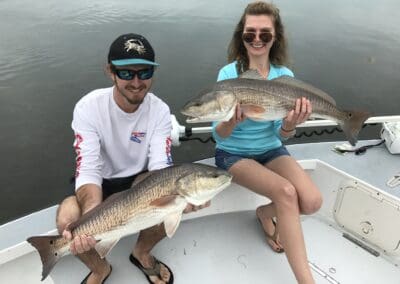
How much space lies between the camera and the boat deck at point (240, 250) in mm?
3049

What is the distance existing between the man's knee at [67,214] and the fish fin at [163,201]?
61 centimetres

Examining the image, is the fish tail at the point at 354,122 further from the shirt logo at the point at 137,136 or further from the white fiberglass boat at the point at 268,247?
the shirt logo at the point at 137,136

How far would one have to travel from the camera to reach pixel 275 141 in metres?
3.35

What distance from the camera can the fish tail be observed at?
3094 mm

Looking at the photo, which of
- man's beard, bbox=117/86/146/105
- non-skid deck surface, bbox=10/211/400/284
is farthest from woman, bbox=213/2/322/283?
man's beard, bbox=117/86/146/105

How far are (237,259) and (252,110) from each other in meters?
1.33

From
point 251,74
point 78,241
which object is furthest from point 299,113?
point 78,241

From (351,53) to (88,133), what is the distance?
9.35 metres

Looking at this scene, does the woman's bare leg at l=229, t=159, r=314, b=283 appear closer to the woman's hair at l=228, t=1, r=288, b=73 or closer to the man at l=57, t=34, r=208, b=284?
the man at l=57, t=34, r=208, b=284

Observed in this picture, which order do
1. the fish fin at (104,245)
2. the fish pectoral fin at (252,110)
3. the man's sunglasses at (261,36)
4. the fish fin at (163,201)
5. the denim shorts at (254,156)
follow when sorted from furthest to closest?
the denim shorts at (254,156) < the man's sunglasses at (261,36) < the fish pectoral fin at (252,110) < the fish fin at (104,245) < the fish fin at (163,201)

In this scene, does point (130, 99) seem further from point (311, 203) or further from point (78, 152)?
point (311, 203)

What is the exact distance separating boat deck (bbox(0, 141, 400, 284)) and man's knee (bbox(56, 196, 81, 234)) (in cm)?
37

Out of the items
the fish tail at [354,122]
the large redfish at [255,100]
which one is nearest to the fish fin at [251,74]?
the large redfish at [255,100]

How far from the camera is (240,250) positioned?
350 cm
